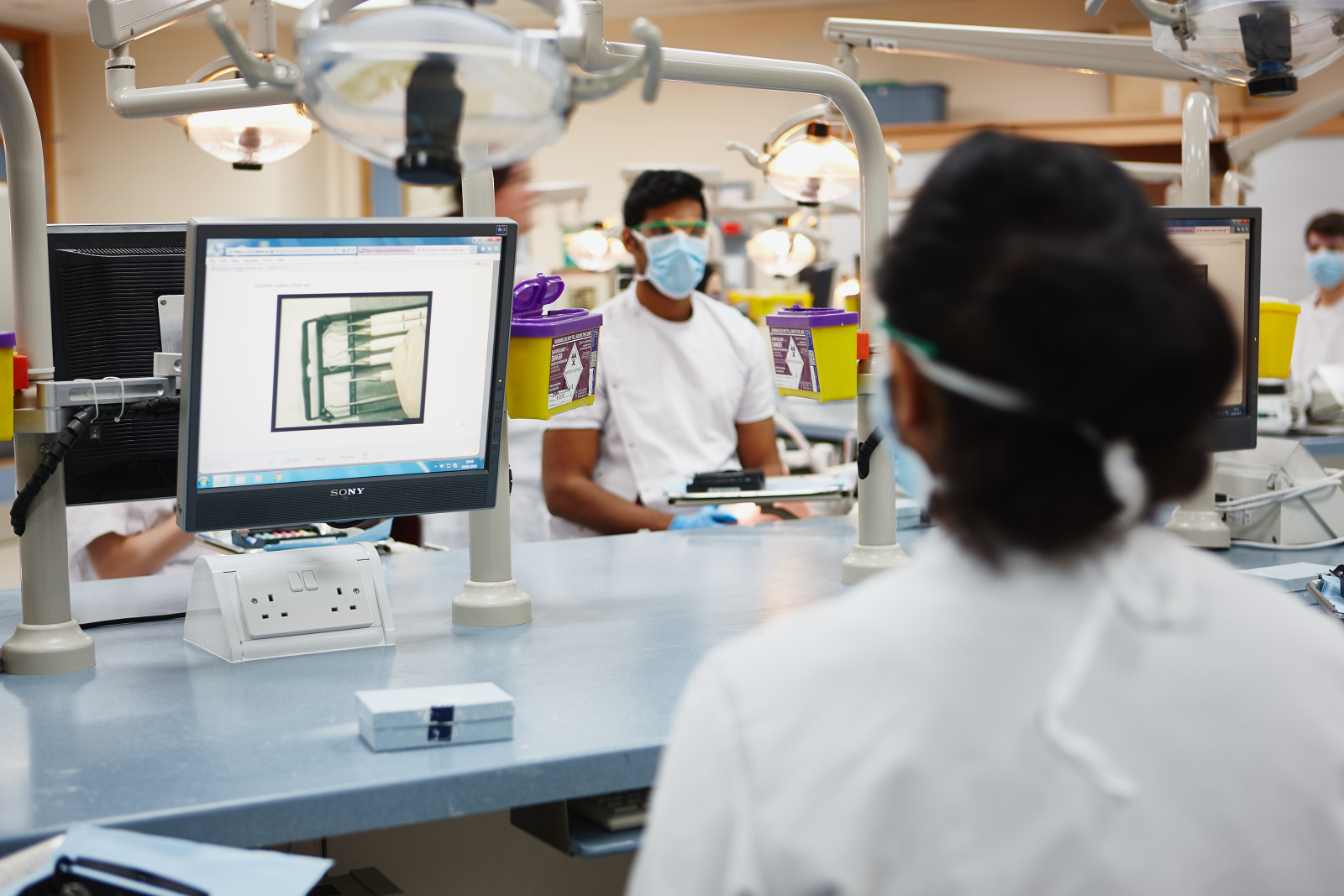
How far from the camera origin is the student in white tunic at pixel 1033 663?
1.91 ft

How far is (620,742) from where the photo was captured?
1.08m

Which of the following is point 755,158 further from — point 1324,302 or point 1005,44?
point 1324,302

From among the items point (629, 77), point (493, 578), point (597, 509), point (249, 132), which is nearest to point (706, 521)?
point (597, 509)

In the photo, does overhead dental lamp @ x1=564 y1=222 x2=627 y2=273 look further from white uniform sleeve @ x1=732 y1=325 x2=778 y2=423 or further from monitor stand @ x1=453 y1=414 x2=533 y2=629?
monitor stand @ x1=453 y1=414 x2=533 y2=629

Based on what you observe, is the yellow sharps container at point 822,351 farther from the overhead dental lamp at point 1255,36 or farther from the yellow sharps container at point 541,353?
the overhead dental lamp at point 1255,36

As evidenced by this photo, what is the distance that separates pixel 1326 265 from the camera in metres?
4.77

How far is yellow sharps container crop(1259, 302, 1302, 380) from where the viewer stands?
7.06 ft

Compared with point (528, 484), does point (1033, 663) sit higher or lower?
higher

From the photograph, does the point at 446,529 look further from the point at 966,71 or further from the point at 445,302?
the point at 966,71

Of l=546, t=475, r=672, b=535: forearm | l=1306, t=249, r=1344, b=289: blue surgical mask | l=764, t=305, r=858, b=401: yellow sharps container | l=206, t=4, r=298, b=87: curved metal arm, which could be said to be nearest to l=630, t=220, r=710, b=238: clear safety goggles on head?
l=546, t=475, r=672, b=535: forearm

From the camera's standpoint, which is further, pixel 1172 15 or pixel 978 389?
pixel 1172 15

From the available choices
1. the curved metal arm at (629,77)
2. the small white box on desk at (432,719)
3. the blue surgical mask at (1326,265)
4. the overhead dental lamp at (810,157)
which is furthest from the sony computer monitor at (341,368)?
the blue surgical mask at (1326,265)

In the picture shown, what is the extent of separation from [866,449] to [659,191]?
158cm

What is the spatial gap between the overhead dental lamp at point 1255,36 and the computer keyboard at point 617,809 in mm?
1235
